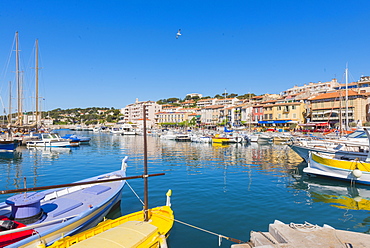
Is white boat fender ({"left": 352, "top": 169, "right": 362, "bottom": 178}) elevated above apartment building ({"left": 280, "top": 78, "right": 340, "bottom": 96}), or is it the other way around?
apartment building ({"left": 280, "top": 78, "right": 340, "bottom": 96})

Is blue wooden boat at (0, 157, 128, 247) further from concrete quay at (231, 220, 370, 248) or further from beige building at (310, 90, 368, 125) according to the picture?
beige building at (310, 90, 368, 125)

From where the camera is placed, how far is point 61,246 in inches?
253

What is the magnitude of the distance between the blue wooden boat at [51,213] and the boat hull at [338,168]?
15.3 m

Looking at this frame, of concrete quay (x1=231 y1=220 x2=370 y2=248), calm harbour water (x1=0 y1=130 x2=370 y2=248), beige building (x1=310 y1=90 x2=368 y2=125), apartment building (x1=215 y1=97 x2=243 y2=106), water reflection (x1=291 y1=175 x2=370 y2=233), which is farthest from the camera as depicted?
apartment building (x1=215 y1=97 x2=243 y2=106)

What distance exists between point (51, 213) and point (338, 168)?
59.6 feet

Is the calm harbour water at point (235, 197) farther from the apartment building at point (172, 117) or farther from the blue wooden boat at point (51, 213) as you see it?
the apartment building at point (172, 117)

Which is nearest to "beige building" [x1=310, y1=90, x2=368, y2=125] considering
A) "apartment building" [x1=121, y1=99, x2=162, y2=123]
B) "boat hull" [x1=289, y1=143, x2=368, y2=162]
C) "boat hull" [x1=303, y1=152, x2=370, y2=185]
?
"boat hull" [x1=289, y1=143, x2=368, y2=162]

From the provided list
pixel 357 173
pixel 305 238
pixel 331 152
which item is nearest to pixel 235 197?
pixel 305 238

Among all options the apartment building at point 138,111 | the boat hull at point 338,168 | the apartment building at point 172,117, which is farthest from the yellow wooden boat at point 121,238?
the apartment building at point 138,111

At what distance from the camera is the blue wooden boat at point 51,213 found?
6602 millimetres

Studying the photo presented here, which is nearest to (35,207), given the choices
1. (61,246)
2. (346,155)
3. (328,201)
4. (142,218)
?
(61,246)

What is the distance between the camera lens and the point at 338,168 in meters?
17.4

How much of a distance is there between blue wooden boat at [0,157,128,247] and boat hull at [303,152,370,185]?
601 inches

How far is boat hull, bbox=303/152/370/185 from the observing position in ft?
54.4
